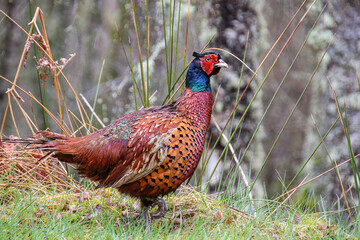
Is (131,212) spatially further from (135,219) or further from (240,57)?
(240,57)

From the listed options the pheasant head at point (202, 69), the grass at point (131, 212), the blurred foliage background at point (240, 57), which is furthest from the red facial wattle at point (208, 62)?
the blurred foliage background at point (240, 57)

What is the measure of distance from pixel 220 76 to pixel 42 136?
252 centimetres

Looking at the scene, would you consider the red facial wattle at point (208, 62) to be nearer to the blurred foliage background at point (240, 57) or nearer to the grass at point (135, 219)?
the blurred foliage background at point (240, 57)

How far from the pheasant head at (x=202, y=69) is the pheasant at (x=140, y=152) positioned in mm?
250

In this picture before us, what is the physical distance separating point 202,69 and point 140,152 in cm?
84

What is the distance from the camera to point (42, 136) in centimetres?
324

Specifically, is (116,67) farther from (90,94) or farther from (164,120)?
(164,120)

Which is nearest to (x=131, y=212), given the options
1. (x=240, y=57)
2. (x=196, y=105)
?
(x=196, y=105)

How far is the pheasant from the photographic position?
124 inches

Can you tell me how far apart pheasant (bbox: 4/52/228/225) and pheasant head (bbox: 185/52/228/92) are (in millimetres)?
250

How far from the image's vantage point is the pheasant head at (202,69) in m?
3.41

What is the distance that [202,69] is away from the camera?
3439 mm

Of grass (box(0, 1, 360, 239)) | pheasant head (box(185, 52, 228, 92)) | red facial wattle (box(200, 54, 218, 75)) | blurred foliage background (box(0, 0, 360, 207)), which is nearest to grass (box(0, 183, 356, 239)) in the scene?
grass (box(0, 1, 360, 239))

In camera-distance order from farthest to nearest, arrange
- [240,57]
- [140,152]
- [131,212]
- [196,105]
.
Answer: [240,57], [131,212], [196,105], [140,152]
